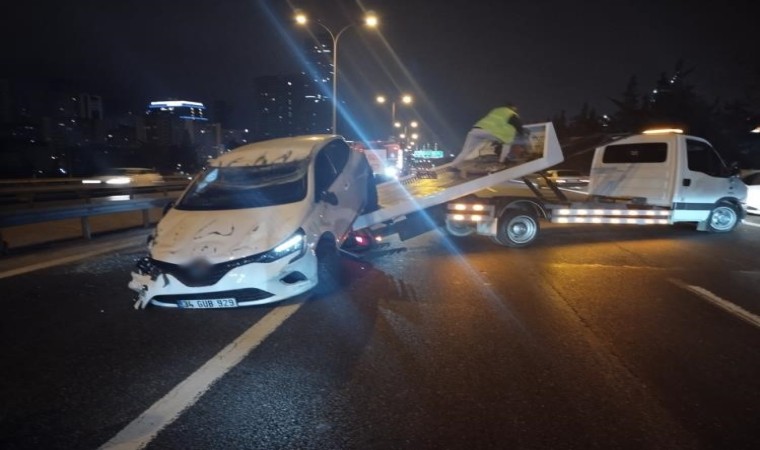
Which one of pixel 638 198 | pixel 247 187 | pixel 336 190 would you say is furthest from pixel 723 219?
pixel 247 187

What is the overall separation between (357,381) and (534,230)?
7038mm

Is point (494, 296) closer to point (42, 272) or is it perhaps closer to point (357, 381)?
point (357, 381)

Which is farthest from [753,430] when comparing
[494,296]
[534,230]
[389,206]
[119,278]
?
[119,278]

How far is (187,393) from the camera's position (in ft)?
13.3

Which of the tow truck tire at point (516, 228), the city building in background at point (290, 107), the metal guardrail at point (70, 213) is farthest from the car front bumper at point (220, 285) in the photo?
the city building in background at point (290, 107)

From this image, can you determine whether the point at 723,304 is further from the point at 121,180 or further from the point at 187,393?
the point at 121,180

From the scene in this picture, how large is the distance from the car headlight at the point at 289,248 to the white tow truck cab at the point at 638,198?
15.5 ft

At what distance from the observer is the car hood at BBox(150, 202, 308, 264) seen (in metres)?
5.68

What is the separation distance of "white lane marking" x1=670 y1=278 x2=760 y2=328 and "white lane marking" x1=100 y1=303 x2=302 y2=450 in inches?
206

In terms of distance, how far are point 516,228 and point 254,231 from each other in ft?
19.9

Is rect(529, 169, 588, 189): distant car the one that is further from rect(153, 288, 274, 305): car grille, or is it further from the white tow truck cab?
rect(153, 288, 274, 305): car grille

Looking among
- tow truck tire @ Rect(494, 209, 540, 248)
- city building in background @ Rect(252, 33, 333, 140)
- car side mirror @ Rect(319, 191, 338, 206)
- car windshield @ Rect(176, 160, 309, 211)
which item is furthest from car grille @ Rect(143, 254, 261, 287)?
city building in background @ Rect(252, 33, 333, 140)

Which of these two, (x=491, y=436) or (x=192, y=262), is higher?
(x=192, y=262)

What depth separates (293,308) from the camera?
6.31 m
